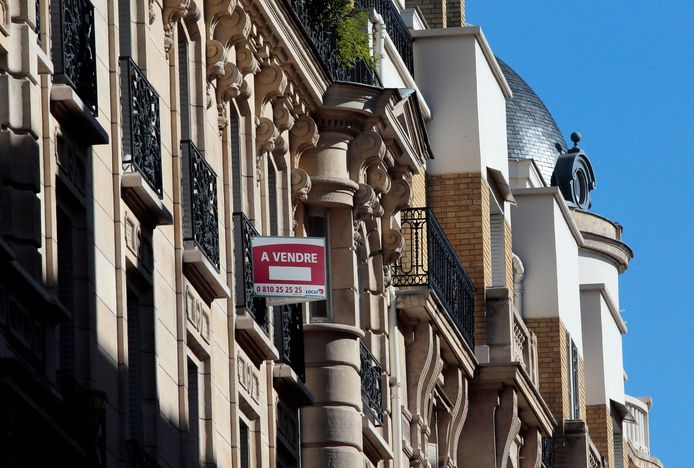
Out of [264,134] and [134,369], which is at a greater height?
[264,134]

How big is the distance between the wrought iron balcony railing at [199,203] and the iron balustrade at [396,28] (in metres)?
10.2

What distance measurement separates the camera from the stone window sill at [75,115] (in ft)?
68.7

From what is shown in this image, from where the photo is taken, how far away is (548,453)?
1923 inches

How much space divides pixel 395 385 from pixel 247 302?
335 inches

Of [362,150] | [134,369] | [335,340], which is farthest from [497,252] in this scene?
[134,369]

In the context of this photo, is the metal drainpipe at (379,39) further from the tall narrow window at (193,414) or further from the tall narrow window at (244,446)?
the tall narrow window at (193,414)

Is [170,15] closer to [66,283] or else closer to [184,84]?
[184,84]

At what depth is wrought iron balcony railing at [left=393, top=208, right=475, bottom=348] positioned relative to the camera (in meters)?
37.5

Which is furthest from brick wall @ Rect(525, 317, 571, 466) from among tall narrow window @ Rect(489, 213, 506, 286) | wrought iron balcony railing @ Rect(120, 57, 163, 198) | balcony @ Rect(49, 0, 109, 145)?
balcony @ Rect(49, 0, 109, 145)

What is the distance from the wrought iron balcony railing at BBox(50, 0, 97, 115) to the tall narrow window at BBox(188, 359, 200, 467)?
3859 millimetres

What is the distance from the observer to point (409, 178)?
115ft

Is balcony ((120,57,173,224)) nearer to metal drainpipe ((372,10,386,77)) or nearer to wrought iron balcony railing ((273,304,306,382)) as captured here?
wrought iron balcony railing ((273,304,306,382))

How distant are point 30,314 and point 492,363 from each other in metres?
22.8

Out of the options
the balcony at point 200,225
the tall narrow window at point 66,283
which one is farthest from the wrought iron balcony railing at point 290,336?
the tall narrow window at point 66,283
